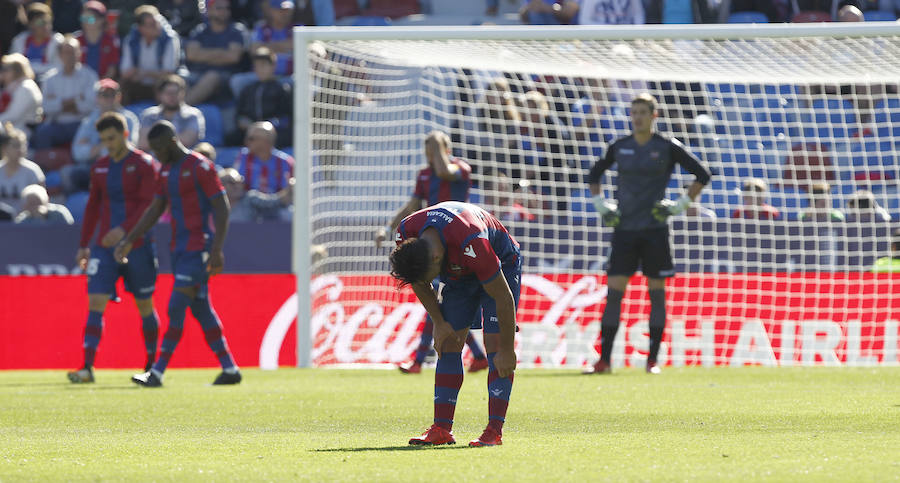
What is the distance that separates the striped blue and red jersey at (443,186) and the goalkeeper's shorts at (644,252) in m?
1.36

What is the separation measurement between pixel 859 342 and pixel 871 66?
2648 mm

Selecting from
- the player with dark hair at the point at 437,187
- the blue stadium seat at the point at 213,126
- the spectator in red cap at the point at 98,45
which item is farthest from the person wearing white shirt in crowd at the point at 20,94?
the player with dark hair at the point at 437,187

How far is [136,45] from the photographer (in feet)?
64.5

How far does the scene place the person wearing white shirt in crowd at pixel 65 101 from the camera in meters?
19.3

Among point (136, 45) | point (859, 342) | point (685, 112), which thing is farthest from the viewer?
point (136, 45)

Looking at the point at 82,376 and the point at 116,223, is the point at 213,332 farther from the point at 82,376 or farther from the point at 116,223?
the point at 116,223

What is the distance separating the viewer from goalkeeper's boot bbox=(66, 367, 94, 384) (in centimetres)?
1133

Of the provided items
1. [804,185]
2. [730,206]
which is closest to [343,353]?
[730,206]

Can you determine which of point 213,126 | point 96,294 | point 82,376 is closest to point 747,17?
point 213,126

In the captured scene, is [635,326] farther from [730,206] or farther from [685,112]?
[685,112]

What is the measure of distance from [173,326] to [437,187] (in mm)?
2632

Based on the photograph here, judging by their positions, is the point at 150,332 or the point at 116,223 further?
the point at 150,332

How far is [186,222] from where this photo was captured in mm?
10695

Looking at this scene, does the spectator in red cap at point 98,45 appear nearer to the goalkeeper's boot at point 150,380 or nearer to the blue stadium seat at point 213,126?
the blue stadium seat at point 213,126
